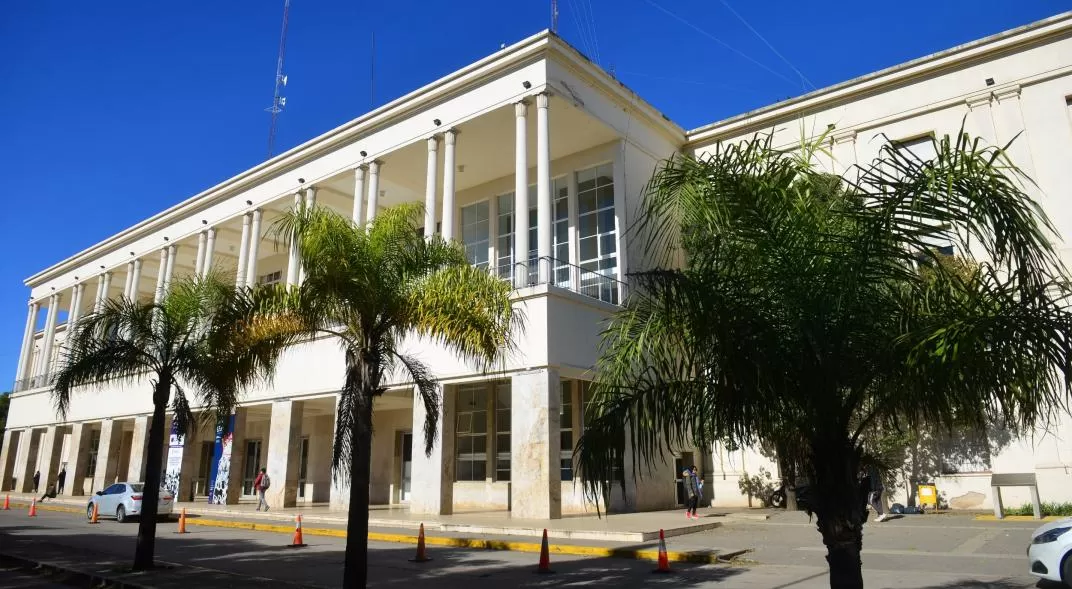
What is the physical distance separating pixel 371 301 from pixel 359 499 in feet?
8.64

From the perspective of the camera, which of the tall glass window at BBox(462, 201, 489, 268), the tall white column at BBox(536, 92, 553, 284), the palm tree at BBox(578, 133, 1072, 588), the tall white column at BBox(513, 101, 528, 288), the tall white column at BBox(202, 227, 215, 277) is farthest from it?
Result: the tall white column at BBox(202, 227, 215, 277)

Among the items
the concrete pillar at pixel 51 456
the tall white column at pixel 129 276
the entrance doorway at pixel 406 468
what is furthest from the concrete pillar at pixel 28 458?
the entrance doorway at pixel 406 468

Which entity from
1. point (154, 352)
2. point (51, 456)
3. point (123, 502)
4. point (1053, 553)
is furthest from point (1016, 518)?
point (51, 456)

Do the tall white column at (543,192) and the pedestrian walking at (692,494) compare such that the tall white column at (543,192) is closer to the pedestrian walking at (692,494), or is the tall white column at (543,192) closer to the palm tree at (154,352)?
the pedestrian walking at (692,494)

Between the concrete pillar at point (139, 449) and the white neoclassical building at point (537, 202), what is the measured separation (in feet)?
0.35

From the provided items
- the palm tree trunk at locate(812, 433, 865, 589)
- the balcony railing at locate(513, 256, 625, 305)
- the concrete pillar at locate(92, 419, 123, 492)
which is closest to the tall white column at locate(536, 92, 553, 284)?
the balcony railing at locate(513, 256, 625, 305)

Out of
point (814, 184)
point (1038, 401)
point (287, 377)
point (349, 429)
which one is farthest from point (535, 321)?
point (1038, 401)

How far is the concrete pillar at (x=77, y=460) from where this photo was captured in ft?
124

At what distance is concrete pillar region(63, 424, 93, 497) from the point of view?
3775cm

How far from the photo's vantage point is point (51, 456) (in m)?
40.4

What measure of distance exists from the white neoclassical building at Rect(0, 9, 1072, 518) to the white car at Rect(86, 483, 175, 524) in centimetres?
234

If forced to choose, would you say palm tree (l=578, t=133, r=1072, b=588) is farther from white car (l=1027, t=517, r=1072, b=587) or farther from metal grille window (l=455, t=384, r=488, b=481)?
metal grille window (l=455, t=384, r=488, b=481)

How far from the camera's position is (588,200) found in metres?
26.2

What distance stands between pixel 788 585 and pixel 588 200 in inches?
699
